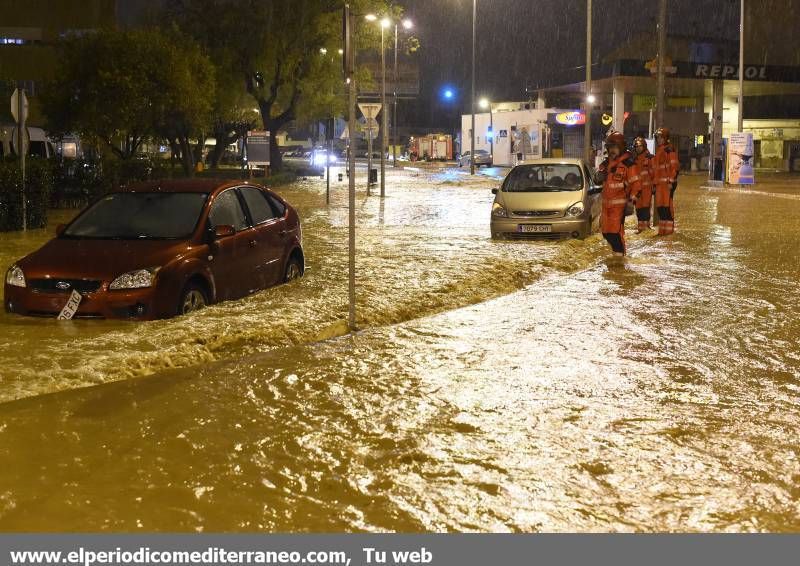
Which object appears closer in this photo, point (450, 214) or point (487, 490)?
point (487, 490)

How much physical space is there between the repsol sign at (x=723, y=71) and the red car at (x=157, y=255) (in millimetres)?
48184

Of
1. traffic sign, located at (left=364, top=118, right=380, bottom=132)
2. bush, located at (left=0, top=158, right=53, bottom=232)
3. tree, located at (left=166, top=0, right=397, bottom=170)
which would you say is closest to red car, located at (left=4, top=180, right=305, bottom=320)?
bush, located at (left=0, top=158, right=53, bottom=232)

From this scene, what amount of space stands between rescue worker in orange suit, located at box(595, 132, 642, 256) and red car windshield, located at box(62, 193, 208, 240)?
20.7 feet

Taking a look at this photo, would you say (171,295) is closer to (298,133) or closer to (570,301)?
(570,301)

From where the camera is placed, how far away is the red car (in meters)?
9.25

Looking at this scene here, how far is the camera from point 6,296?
31.4 ft

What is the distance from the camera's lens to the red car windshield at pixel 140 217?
33.3ft

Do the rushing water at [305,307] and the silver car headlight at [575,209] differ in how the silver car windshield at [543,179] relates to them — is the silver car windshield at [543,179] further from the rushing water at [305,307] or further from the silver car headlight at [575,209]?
the rushing water at [305,307]

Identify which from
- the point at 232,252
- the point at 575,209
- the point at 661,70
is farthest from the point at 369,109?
the point at 232,252

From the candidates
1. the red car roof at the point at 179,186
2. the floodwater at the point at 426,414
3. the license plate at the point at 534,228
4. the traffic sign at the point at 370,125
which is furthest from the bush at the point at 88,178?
the floodwater at the point at 426,414

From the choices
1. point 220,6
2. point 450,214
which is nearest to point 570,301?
point 450,214

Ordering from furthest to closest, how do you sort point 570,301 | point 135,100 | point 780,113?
1. point 780,113
2. point 135,100
3. point 570,301

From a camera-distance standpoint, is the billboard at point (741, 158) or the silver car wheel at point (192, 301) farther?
the billboard at point (741, 158)

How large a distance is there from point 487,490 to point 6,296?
19.8 ft
